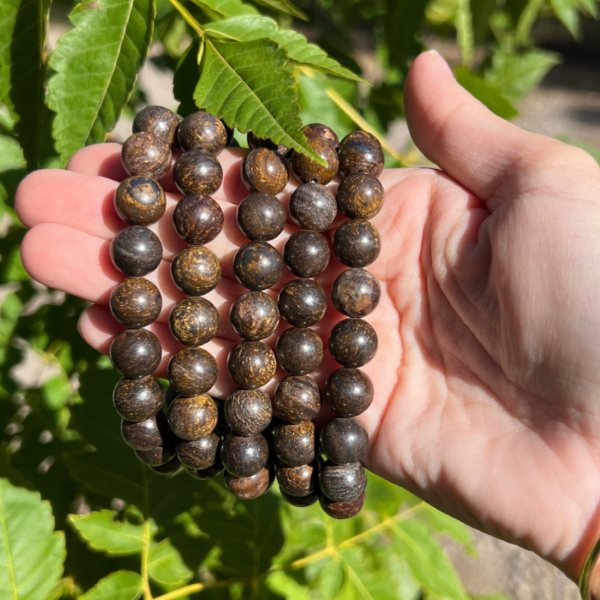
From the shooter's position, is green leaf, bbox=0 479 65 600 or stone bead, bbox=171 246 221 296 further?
stone bead, bbox=171 246 221 296

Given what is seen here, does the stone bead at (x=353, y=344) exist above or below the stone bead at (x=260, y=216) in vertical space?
below

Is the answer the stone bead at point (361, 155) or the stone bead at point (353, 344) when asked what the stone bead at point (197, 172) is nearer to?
the stone bead at point (361, 155)

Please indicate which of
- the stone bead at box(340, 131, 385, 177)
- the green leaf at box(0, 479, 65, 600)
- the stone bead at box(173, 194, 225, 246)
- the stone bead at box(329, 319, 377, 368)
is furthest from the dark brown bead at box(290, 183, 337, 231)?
the green leaf at box(0, 479, 65, 600)

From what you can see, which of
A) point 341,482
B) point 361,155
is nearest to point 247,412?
point 341,482

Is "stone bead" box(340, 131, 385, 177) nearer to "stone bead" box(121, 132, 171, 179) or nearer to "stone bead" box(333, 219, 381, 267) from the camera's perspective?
"stone bead" box(333, 219, 381, 267)

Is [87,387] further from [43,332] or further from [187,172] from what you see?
[187,172]

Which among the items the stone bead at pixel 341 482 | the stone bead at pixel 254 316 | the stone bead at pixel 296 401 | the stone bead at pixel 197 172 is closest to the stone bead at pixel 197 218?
the stone bead at pixel 197 172
